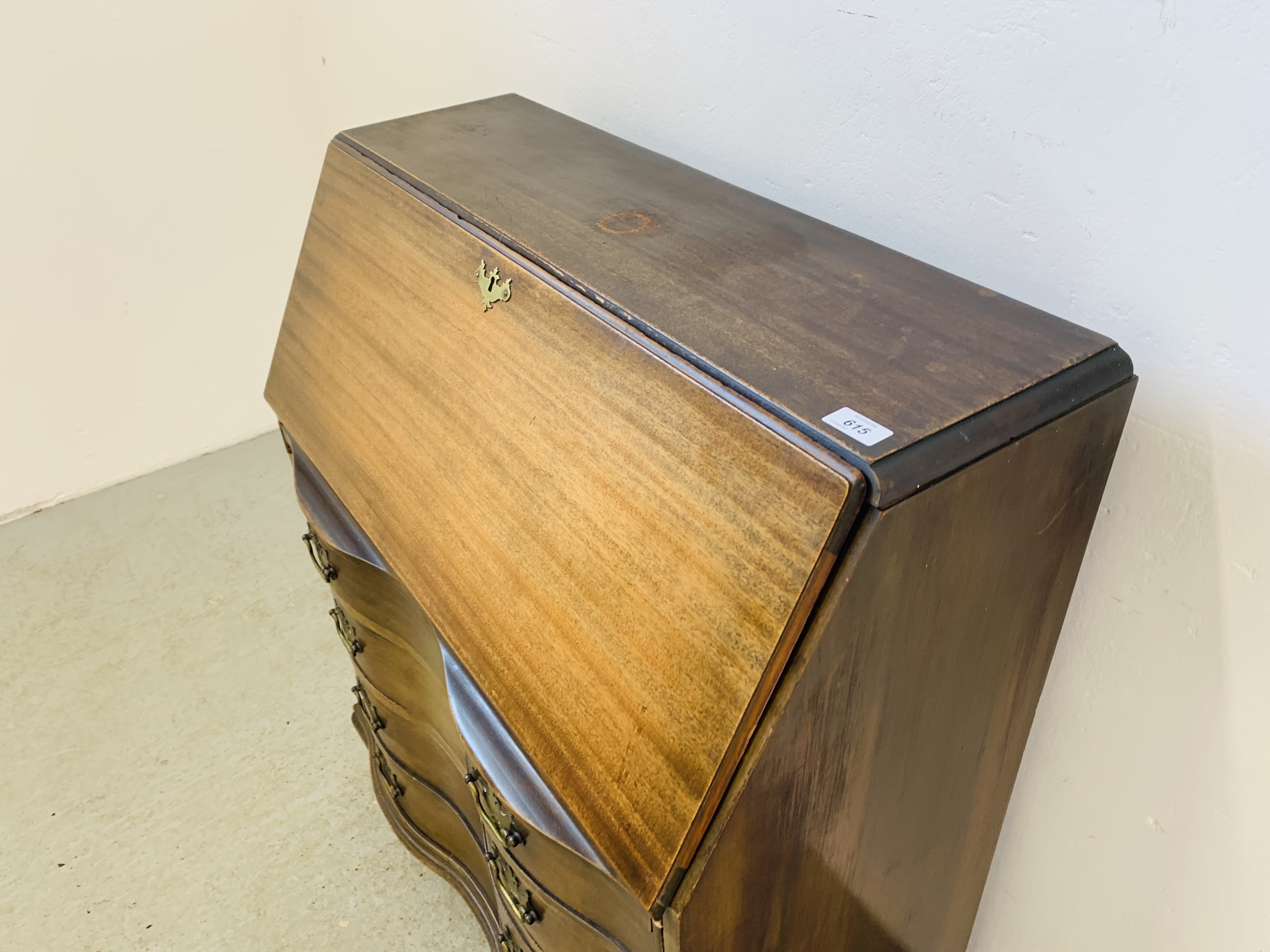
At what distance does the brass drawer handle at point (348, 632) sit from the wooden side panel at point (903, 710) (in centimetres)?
74

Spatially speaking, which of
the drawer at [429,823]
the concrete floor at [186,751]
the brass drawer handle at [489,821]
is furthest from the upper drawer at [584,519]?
the concrete floor at [186,751]

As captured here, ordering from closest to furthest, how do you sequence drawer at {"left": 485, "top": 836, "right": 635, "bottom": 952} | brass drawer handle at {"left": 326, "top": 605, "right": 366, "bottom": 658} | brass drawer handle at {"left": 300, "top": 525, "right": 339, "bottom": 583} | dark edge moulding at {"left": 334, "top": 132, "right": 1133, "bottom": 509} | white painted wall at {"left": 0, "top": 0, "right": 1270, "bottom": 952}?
dark edge moulding at {"left": 334, "top": 132, "right": 1133, "bottom": 509} → white painted wall at {"left": 0, "top": 0, "right": 1270, "bottom": 952} → drawer at {"left": 485, "top": 836, "right": 635, "bottom": 952} → brass drawer handle at {"left": 300, "top": 525, "right": 339, "bottom": 583} → brass drawer handle at {"left": 326, "top": 605, "right": 366, "bottom": 658}

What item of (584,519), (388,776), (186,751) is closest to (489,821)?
(584,519)

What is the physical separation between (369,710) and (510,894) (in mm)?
534

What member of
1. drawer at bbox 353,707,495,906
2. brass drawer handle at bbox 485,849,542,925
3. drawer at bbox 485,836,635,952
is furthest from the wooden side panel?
drawer at bbox 353,707,495,906

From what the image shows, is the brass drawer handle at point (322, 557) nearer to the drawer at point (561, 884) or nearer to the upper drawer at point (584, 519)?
the upper drawer at point (584, 519)

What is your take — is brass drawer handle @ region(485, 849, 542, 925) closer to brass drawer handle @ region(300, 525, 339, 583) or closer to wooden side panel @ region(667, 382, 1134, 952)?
wooden side panel @ region(667, 382, 1134, 952)

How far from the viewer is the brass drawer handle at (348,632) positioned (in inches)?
49.4

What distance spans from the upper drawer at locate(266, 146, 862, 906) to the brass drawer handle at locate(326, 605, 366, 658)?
0.27 metres

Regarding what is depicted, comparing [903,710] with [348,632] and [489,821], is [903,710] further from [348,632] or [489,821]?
[348,632]

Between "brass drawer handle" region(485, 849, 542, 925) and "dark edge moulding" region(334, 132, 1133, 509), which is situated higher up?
"dark edge moulding" region(334, 132, 1133, 509)

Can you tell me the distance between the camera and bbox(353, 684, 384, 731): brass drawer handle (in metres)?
1.35

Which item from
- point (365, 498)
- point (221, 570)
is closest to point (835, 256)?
point (365, 498)

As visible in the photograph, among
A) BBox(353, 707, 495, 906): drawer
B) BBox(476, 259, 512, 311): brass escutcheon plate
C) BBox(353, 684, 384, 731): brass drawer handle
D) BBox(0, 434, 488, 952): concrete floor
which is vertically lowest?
BBox(0, 434, 488, 952): concrete floor
